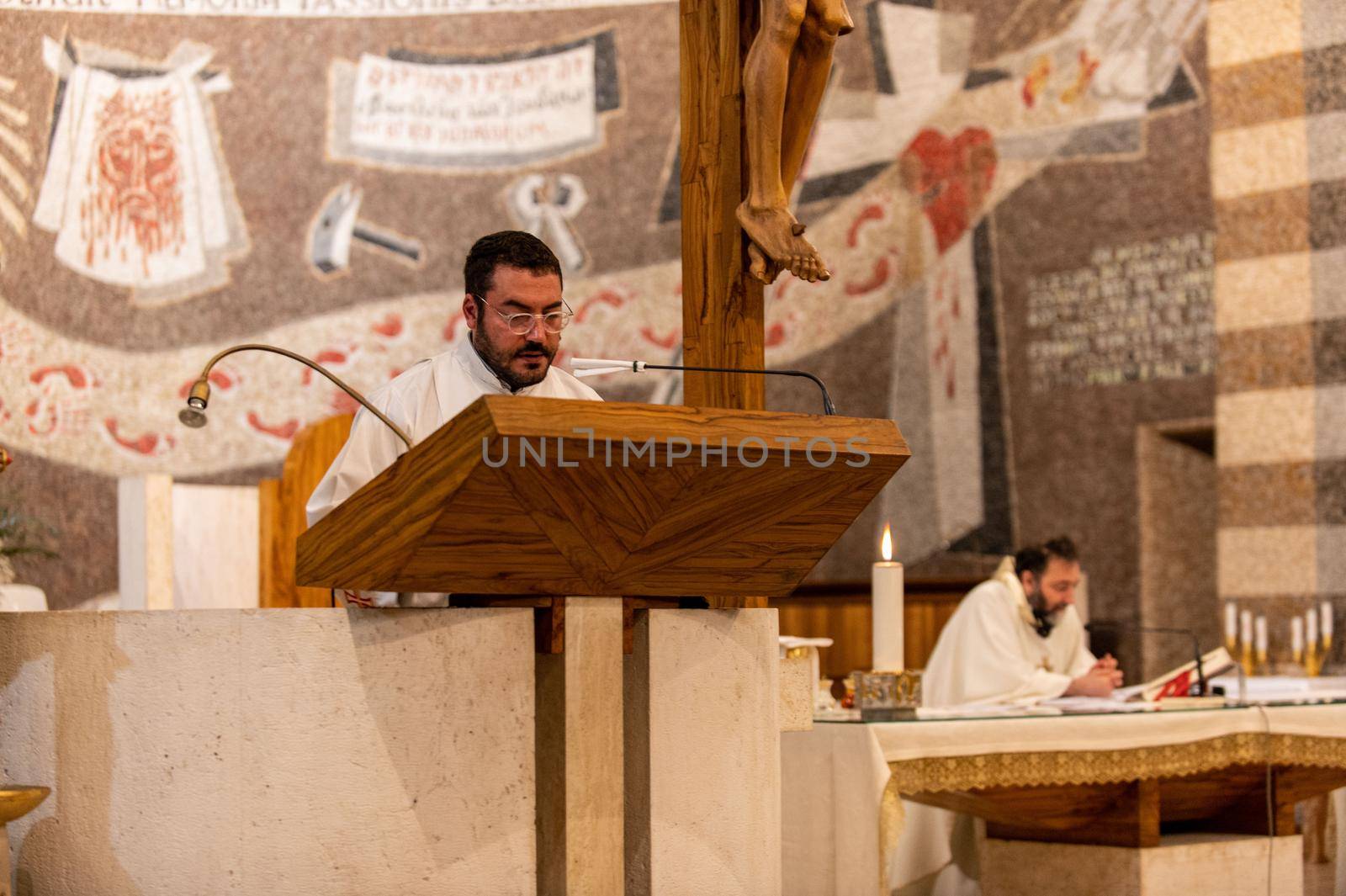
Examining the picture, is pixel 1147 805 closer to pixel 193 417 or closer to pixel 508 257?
pixel 508 257

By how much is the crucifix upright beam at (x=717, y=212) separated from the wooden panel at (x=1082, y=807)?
5.00ft

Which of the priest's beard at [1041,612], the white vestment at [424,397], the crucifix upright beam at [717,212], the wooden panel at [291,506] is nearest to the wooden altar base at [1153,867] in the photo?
the priest's beard at [1041,612]

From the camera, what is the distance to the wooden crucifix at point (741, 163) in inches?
118

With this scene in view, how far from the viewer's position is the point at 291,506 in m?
6.71

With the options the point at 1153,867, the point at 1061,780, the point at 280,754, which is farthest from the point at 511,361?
the point at 1153,867

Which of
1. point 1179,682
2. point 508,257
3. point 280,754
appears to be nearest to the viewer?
point 280,754

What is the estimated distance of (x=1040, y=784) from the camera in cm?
378

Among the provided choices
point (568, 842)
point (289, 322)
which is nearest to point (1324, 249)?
point (289, 322)

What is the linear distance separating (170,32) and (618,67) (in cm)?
255

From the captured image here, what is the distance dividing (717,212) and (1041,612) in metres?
3.09

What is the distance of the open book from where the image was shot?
14.3 ft

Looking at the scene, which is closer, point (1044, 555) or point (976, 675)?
point (976, 675)

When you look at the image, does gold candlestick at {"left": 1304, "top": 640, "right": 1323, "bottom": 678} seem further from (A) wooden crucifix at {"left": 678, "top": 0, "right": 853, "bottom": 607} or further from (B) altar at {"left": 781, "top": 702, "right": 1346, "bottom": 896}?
(A) wooden crucifix at {"left": 678, "top": 0, "right": 853, "bottom": 607}

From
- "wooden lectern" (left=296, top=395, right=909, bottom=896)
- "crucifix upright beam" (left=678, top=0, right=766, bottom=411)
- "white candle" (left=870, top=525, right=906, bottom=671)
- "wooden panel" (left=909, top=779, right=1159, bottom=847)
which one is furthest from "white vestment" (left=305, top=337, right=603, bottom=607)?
"wooden panel" (left=909, top=779, right=1159, bottom=847)
